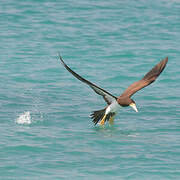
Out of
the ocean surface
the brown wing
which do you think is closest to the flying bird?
the brown wing

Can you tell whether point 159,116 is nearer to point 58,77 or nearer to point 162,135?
point 162,135

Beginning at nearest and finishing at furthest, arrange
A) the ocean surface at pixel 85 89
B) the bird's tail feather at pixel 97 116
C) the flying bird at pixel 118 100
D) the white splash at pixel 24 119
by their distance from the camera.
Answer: the ocean surface at pixel 85 89
the flying bird at pixel 118 100
the bird's tail feather at pixel 97 116
the white splash at pixel 24 119

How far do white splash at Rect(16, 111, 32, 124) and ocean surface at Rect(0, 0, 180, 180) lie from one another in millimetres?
23

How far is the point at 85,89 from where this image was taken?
17.6m

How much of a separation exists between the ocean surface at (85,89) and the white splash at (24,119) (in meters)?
0.02

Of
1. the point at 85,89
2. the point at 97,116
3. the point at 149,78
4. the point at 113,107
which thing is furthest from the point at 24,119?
the point at 85,89

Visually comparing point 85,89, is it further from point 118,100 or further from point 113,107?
point 118,100

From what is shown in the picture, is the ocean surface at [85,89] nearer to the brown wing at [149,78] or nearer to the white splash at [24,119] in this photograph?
the white splash at [24,119]

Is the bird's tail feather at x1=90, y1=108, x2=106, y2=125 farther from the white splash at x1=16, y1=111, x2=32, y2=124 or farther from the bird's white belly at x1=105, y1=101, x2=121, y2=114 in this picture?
the white splash at x1=16, y1=111, x2=32, y2=124

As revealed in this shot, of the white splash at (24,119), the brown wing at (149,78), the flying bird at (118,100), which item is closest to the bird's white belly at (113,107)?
the flying bird at (118,100)

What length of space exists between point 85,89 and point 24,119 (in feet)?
11.3

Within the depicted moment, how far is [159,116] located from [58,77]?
14.2 feet

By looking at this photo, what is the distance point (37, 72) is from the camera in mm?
18719

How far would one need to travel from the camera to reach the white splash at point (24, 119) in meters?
14.4
